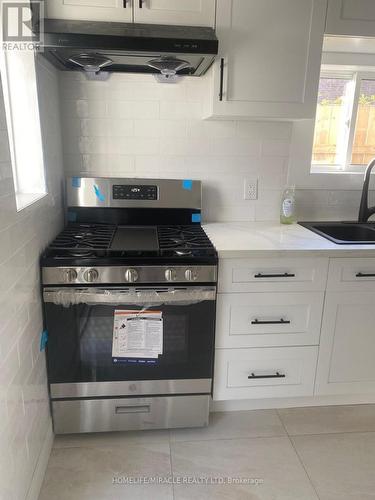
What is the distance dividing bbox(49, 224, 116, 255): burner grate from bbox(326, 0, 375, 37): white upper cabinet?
1437 millimetres

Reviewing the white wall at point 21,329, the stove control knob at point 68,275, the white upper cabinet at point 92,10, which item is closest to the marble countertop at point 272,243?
the stove control knob at point 68,275

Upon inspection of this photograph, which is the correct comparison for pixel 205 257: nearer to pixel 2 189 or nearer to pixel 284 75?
pixel 2 189

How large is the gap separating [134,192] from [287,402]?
1409 millimetres

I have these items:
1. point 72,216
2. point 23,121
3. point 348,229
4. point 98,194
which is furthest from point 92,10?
point 348,229

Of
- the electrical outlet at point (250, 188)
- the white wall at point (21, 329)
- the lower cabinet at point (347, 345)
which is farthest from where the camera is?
the electrical outlet at point (250, 188)

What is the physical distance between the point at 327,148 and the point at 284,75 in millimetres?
736

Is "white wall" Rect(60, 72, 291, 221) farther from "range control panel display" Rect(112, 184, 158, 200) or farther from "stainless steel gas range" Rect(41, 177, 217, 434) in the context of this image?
"stainless steel gas range" Rect(41, 177, 217, 434)

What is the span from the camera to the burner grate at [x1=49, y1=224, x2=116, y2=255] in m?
1.69

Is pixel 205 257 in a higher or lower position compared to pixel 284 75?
lower

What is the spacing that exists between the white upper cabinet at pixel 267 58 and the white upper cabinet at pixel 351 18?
0.17 ft

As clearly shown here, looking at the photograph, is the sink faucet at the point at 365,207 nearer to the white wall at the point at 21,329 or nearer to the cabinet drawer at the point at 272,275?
the cabinet drawer at the point at 272,275

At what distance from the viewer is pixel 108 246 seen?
5.59ft

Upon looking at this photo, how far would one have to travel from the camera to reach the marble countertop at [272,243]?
1731mm

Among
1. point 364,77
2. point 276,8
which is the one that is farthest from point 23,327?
point 364,77
